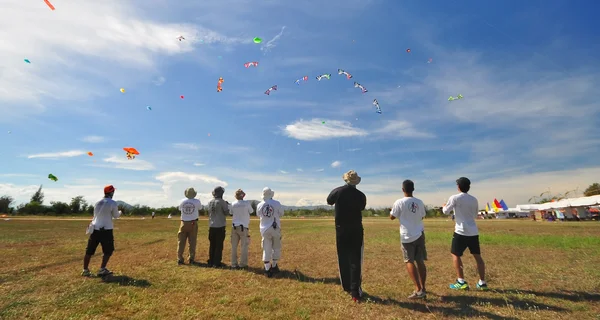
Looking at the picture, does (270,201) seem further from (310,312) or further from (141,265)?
(141,265)

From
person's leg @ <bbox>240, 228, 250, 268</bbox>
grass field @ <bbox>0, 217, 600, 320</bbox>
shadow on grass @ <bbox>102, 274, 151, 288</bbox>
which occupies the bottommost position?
grass field @ <bbox>0, 217, 600, 320</bbox>

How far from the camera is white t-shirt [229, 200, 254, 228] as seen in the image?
9.09 m

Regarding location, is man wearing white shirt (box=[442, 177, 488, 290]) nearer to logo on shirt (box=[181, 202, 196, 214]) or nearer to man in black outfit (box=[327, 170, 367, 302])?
man in black outfit (box=[327, 170, 367, 302])

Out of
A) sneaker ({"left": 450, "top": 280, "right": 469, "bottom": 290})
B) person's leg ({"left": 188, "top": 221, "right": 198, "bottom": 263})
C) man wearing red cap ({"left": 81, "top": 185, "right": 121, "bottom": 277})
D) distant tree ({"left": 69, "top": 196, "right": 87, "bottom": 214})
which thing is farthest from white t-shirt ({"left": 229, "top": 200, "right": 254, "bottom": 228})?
distant tree ({"left": 69, "top": 196, "right": 87, "bottom": 214})

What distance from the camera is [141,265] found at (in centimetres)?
929

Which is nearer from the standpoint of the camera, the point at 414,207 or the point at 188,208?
the point at 414,207

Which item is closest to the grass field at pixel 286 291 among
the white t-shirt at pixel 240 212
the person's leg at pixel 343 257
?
the person's leg at pixel 343 257

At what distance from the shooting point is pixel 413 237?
6.10 m

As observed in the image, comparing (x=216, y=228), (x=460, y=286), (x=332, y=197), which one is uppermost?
(x=332, y=197)

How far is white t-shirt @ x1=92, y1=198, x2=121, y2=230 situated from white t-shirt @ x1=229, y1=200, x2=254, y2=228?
3.08m

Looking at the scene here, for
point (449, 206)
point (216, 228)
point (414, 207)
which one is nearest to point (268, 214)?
point (216, 228)

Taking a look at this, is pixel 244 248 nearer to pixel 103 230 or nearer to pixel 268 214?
pixel 268 214

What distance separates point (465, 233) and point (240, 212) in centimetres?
606

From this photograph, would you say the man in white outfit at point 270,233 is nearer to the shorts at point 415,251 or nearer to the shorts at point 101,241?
the shorts at point 415,251
